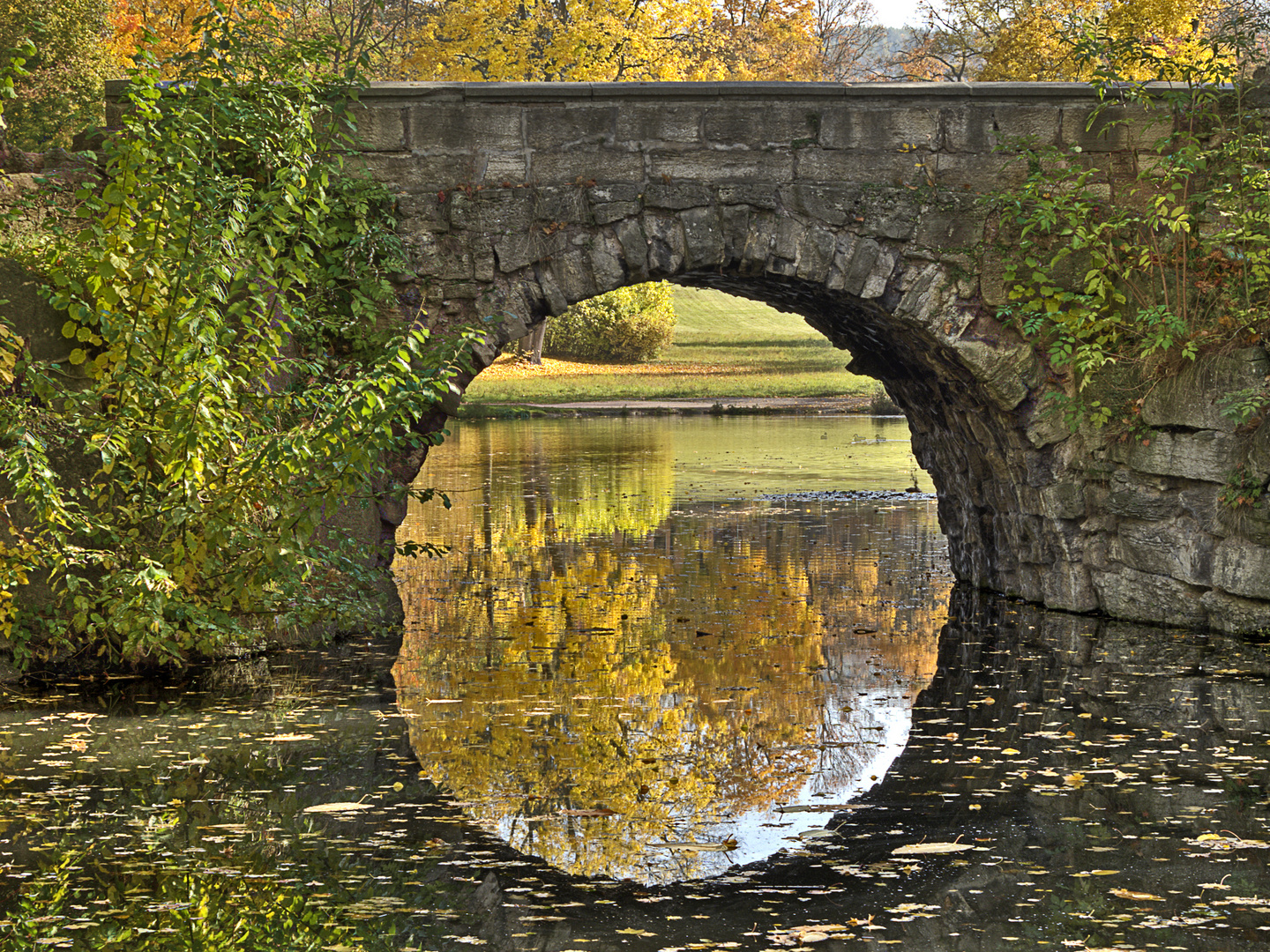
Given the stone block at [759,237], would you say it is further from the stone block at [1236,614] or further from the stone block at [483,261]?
the stone block at [1236,614]

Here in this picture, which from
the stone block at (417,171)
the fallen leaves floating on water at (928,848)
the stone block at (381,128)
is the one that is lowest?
the fallen leaves floating on water at (928,848)

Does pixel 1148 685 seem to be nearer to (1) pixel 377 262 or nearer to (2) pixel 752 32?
(1) pixel 377 262

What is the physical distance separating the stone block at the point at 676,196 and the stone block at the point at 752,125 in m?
0.30

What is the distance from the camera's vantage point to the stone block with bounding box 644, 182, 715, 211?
7832 millimetres

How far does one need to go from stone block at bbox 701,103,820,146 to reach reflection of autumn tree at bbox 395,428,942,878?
113 inches

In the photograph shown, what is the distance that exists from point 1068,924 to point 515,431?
22.8m

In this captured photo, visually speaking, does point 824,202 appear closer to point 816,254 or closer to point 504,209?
point 816,254

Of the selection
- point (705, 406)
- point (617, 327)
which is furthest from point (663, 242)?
point (617, 327)

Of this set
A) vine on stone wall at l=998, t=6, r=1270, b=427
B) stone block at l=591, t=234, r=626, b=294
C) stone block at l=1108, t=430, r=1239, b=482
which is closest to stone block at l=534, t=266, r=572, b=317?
stone block at l=591, t=234, r=626, b=294

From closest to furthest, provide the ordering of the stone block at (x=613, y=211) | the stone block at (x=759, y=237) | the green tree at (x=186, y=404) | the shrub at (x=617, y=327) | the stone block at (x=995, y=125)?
the green tree at (x=186, y=404)
the stone block at (x=613, y=211)
the stone block at (x=759, y=237)
the stone block at (x=995, y=125)
the shrub at (x=617, y=327)

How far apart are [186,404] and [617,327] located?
34928mm

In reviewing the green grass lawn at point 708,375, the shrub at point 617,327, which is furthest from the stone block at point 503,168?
the shrub at point 617,327

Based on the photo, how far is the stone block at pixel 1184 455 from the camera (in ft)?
24.9

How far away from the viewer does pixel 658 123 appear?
309 inches
